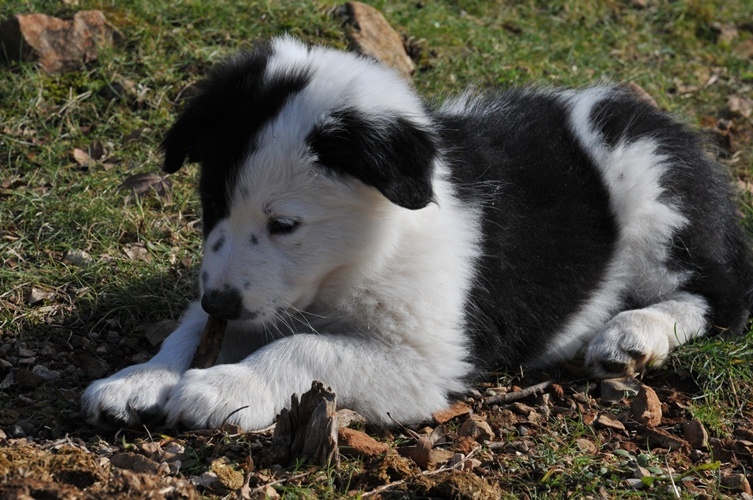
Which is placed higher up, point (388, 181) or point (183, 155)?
point (388, 181)

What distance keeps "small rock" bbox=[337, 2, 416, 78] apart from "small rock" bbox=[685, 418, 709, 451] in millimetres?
2941

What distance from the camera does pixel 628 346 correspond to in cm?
373

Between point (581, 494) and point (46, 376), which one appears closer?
point (581, 494)

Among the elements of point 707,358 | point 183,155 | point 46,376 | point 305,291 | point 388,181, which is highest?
point 388,181

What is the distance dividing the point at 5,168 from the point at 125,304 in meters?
1.29

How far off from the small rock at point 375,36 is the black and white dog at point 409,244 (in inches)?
63.0

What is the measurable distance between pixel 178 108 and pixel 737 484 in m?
3.46

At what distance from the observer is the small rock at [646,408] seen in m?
3.46

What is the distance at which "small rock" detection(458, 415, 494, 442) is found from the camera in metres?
3.26

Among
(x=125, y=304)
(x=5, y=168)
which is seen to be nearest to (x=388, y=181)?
(x=125, y=304)

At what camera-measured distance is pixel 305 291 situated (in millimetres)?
3242

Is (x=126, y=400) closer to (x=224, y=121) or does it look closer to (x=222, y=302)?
(x=222, y=302)

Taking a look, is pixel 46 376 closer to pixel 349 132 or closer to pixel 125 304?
pixel 125 304

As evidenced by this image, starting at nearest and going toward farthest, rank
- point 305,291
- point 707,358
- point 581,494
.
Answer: point 581,494
point 305,291
point 707,358
